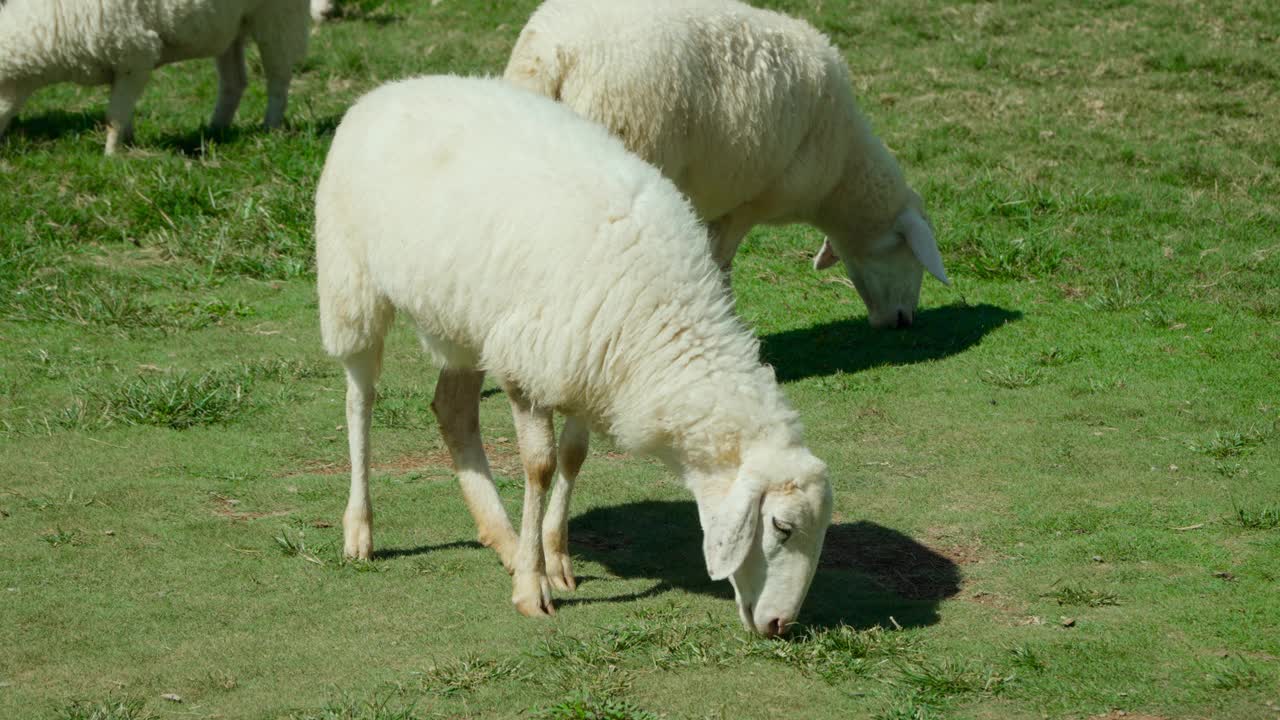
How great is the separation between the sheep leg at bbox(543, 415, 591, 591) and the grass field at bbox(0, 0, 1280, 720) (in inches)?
3.8

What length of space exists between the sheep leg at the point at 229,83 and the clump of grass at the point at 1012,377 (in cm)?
623

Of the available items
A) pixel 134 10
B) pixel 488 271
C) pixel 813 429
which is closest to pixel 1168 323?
pixel 813 429

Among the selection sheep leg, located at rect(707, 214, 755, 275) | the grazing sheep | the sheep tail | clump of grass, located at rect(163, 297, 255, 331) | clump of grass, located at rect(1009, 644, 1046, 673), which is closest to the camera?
clump of grass, located at rect(1009, 644, 1046, 673)

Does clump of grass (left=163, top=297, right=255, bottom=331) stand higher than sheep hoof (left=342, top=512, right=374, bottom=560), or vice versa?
sheep hoof (left=342, top=512, right=374, bottom=560)

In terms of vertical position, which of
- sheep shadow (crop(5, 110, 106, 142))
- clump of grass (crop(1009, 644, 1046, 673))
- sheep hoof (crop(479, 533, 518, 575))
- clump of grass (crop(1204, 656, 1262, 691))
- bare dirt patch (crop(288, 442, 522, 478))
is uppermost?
clump of grass (crop(1204, 656, 1262, 691))

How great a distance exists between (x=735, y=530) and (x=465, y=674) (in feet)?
2.82

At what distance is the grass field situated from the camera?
382 cm

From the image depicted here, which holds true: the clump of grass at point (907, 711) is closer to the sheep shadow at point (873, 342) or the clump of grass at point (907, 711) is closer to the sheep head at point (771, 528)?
the sheep head at point (771, 528)

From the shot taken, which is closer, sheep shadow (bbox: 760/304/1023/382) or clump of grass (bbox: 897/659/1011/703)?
clump of grass (bbox: 897/659/1011/703)

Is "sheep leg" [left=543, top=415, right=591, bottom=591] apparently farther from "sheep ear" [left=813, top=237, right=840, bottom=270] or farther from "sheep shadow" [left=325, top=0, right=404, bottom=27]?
"sheep shadow" [left=325, top=0, right=404, bottom=27]

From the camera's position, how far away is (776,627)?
3994 mm

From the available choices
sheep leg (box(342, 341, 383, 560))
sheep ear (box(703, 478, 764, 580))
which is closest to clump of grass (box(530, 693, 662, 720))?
sheep ear (box(703, 478, 764, 580))

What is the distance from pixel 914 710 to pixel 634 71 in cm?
313

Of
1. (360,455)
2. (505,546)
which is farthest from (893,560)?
(360,455)
